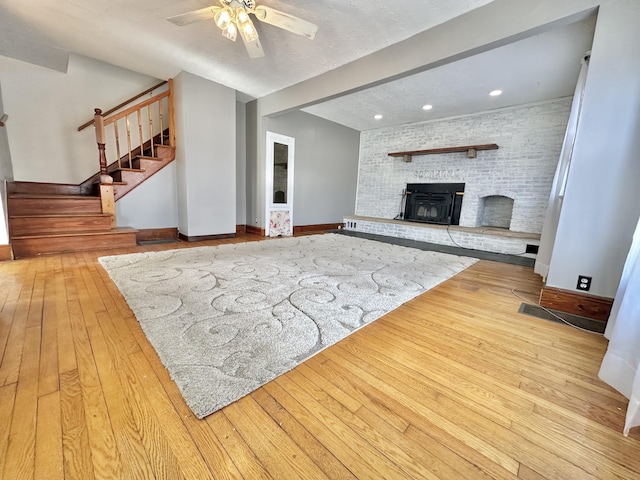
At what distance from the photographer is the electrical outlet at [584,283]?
1.82m

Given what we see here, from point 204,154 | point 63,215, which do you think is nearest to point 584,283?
point 204,154

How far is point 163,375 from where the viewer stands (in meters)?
1.08

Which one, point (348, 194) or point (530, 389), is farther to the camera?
point (348, 194)

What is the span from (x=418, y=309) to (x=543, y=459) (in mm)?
1068

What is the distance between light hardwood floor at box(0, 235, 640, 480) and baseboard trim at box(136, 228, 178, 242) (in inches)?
102

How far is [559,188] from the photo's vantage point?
2.62 m

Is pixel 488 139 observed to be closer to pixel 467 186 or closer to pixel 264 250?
pixel 467 186

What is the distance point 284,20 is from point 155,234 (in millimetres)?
3571

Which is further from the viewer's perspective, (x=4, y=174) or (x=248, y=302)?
(x=4, y=174)

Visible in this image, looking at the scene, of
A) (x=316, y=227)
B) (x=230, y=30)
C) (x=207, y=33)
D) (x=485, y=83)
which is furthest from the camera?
(x=316, y=227)

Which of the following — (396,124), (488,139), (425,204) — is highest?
(396,124)

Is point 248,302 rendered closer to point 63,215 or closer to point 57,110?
point 63,215

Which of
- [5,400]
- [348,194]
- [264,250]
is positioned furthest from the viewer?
[348,194]

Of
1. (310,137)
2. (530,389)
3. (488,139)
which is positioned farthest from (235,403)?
(488,139)
